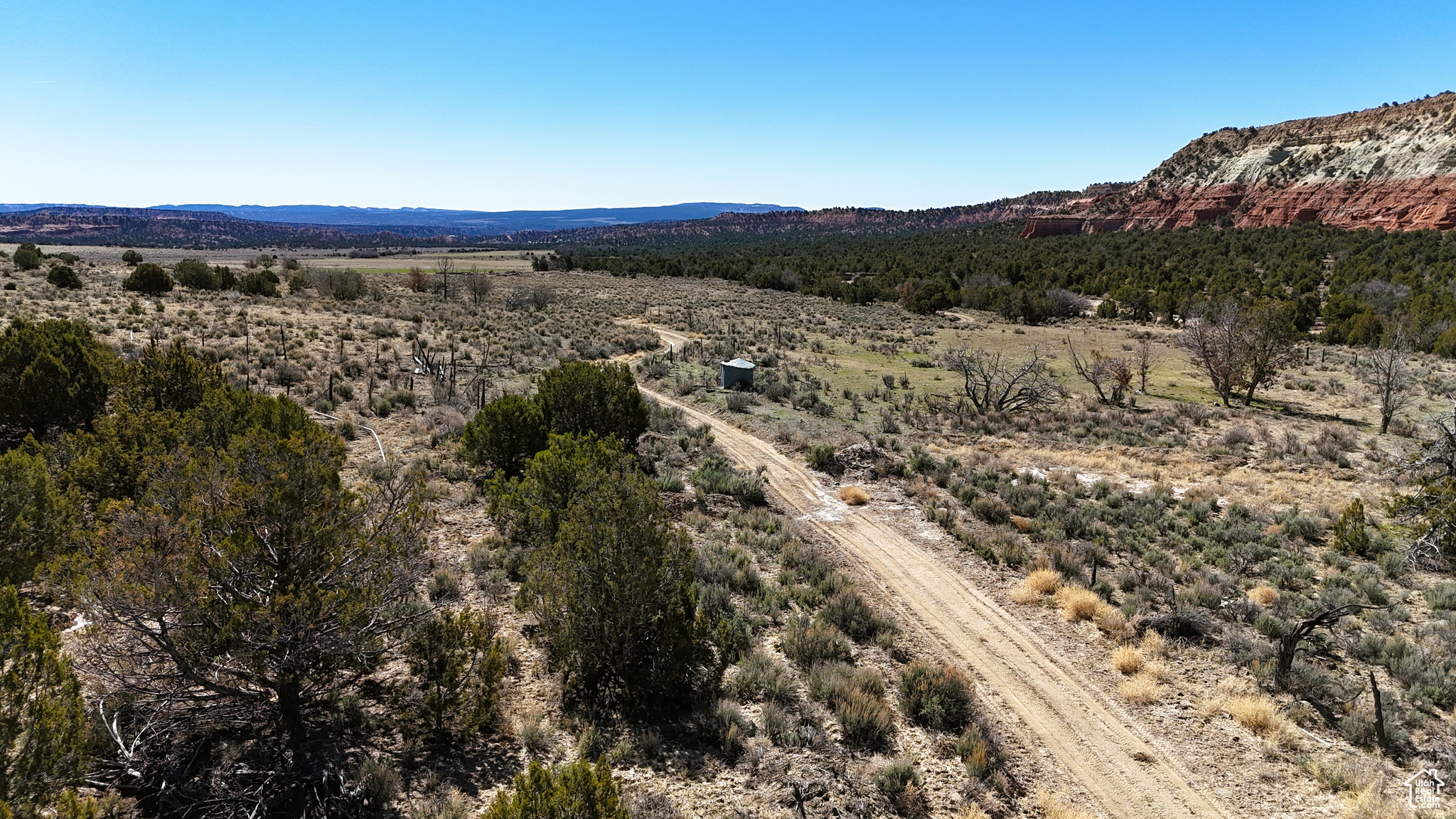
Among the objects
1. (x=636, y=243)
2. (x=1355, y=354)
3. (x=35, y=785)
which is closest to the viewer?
(x=35, y=785)

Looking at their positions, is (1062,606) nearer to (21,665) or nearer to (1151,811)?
(1151,811)

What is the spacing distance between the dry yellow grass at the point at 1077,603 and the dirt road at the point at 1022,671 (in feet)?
2.97

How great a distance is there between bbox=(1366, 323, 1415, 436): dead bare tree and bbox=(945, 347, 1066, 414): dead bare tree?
914cm

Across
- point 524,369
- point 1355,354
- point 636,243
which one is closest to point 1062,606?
point 524,369

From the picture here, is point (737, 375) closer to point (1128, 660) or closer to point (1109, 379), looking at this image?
point (1109, 379)

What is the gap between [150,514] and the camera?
19.4 ft

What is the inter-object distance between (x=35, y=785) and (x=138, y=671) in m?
1.93

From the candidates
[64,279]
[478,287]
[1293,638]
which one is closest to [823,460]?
[1293,638]

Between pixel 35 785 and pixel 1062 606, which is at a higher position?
pixel 35 785

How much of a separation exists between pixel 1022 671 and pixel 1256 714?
2.50m

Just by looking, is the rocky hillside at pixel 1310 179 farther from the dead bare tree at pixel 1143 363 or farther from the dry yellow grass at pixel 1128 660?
the dry yellow grass at pixel 1128 660

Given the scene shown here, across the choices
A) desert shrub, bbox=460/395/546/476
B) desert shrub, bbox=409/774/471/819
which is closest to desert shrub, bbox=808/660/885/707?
desert shrub, bbox=409/774/471/819

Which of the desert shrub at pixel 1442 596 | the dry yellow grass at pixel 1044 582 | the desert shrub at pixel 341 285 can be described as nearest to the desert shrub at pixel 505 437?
the dry yellow grass at pixel 1044 582

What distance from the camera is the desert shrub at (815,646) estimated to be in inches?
348
